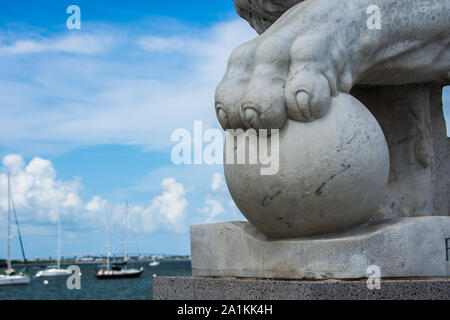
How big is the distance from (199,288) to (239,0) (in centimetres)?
248

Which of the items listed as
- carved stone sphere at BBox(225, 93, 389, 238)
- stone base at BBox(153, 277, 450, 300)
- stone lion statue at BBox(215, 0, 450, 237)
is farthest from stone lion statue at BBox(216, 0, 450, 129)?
stone base at BBox(153, 277, 450, 300)

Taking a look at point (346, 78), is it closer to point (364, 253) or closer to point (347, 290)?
point (364, 253)

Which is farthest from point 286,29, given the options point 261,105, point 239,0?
point 239,0

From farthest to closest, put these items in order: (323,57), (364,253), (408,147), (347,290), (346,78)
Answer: (408,147), (346,78), (323,57), (364,253), (347,290)

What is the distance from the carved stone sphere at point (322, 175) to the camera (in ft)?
11.6

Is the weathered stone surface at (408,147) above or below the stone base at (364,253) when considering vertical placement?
above

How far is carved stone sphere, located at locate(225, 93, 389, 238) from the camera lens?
3.54 metres

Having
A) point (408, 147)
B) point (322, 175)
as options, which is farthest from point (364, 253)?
point (408, 147)

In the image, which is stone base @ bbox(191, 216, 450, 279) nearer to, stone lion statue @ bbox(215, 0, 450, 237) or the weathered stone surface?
stone lion statue @ bbox(215, 0, 450, 237)

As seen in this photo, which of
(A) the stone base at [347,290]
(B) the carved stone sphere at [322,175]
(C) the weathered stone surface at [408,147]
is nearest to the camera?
(A) the stone base at [347,290]

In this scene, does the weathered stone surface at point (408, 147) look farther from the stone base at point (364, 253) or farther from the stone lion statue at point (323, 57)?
the stone base at point (364, 253)

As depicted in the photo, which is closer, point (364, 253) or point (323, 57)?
point (364, 253)

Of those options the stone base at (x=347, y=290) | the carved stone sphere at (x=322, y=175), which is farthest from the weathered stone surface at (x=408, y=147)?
the stone base at (x=347, y=290)

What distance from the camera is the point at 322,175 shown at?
3.53 meters
